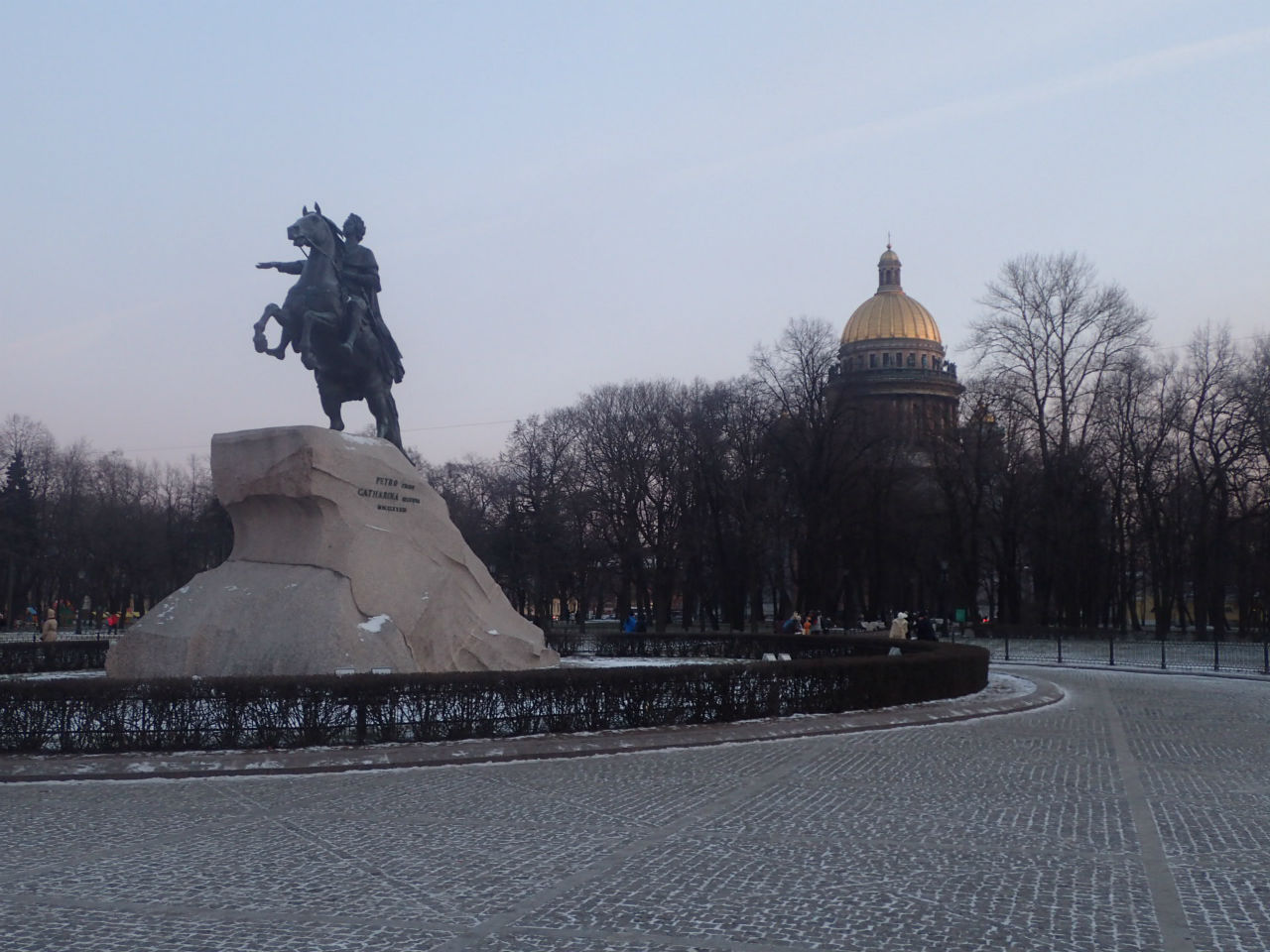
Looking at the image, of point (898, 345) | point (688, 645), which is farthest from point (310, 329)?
point (898, 345)

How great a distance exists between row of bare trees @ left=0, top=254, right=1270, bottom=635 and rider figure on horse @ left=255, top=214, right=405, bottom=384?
111 ft

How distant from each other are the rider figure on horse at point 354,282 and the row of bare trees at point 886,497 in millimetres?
33695

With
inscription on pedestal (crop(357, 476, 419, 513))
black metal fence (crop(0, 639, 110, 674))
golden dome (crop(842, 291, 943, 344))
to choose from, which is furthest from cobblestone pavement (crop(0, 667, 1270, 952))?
golden dome (crop(842, 291, 943, 344))

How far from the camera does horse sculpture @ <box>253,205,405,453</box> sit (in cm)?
1988

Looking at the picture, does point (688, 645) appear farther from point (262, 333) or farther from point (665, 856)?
point (665, 856)

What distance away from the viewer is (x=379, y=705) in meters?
14.7

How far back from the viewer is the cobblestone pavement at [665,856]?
6805 mm

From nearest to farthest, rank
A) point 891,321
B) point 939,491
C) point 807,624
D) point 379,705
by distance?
point 379,705 < point 807,624 < point 939,491 < point 891,321

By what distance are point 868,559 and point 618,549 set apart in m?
12.5

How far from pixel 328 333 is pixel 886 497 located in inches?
1616

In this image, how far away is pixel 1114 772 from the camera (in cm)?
1314

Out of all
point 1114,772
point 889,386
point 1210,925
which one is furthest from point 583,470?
point 1210,925

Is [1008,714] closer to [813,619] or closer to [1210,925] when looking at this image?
[1210,925]

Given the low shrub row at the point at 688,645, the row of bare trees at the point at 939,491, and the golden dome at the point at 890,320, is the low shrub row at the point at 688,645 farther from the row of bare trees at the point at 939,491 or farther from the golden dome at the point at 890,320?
the golden dome at the point at 890,320
